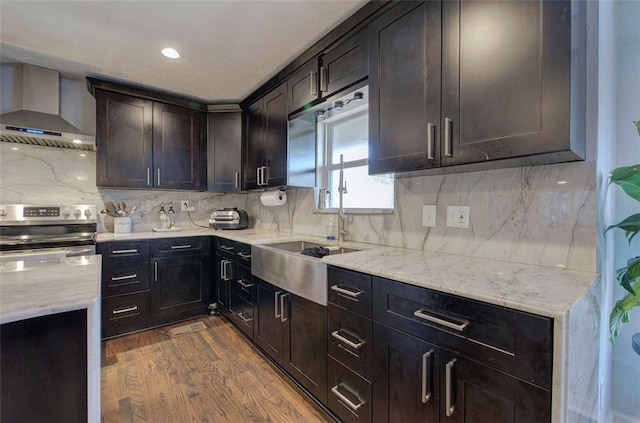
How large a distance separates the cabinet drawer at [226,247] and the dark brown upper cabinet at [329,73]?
1.32 meters

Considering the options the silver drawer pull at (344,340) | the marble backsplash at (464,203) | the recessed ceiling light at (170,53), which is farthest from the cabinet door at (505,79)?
the recessed ceiling light at (170,53)

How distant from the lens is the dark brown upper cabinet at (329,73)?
5.49 feet

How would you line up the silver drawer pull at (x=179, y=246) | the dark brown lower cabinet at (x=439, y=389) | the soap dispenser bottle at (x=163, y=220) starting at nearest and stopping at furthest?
the dark brown lower cabinet at (x=439, y=389) < the silver drawer pull at (x=179, y=246) < the soap dispenser bottle at (x=163, y=220)

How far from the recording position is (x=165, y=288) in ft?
8.97

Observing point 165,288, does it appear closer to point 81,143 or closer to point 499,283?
point 81,143

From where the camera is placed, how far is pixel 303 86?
2.14 m

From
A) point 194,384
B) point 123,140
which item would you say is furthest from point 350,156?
point 123,140

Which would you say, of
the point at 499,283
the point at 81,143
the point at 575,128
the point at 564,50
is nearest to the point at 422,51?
the point at 564,50

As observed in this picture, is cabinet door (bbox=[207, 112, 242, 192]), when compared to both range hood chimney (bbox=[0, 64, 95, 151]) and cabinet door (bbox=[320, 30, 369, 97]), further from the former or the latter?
cabinet door (bbox=[320, 30, 369, 97])

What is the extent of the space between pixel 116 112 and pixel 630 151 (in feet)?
12.5

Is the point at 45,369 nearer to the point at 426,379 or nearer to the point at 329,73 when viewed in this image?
the point at 426,379

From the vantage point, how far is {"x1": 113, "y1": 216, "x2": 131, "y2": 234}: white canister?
9.34 ft

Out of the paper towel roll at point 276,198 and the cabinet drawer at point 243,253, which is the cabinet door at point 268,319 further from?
the paper towel roll at point 276,198

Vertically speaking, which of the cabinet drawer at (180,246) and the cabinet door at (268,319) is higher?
the cabinet drawer at (180,246)
